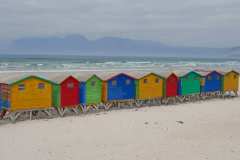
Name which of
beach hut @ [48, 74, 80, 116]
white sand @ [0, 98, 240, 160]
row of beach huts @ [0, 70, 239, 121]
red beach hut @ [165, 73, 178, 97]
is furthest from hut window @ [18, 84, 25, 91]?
red beach hut @ [165, 73, 178, 97]

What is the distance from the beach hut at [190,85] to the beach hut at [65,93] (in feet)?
28.3

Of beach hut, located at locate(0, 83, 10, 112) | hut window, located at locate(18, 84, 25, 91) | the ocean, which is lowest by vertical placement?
beach hut, located at locate(0, 83, 10, 112)

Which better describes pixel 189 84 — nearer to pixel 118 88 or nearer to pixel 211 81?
pixel 211 81

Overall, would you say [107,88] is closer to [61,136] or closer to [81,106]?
[81,106]

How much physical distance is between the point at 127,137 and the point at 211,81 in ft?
52.4

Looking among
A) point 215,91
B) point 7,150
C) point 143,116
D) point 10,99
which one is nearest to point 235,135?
point 143,116

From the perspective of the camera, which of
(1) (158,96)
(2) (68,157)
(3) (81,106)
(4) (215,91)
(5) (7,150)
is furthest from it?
(4) (215,91)

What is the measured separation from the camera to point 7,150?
13.2m

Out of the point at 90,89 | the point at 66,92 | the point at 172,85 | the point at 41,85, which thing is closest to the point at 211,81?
the point at 172,85

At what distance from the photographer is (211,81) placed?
2966 cm

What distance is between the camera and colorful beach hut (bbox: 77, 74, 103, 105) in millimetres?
22016

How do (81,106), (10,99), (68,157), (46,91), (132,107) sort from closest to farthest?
1. (68,157)
2. (10,99)
3. (46,91)
4. (81,106)
5. (132,107)

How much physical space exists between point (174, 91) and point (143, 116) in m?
7.19

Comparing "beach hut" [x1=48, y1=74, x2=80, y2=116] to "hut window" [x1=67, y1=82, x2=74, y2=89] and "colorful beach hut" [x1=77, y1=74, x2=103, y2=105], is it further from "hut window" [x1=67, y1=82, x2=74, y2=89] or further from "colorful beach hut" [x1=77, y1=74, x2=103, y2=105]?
"colorful beach hut" [x1=77, y1=74, x2=103, y2=105]
